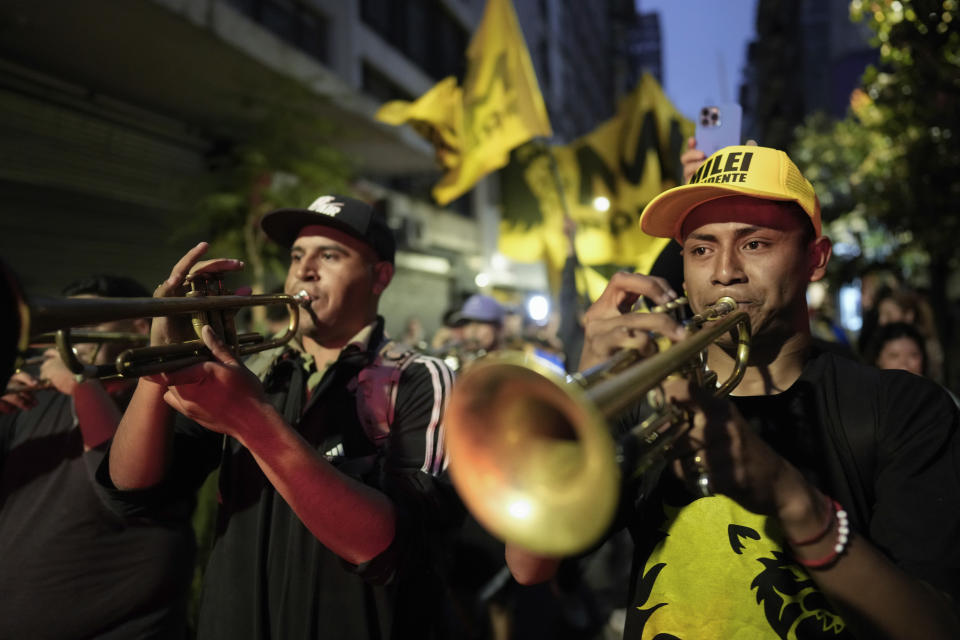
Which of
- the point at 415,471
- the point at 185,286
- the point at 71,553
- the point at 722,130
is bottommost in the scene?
the point at 71,553

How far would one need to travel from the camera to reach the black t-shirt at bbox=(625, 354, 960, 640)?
4.32 feet

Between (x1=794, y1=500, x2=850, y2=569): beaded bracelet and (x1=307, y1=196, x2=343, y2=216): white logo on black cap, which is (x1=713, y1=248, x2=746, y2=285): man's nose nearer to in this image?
(x1=794, y1=500, x2=850, y2=569): beaded bracelet

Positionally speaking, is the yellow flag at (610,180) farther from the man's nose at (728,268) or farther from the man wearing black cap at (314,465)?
the man's nose at (728,268)

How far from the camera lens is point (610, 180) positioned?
5473mm

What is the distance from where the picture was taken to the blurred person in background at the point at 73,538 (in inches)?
→ 87.9

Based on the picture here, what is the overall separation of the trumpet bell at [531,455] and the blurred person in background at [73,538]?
1.65 m

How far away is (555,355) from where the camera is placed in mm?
8258

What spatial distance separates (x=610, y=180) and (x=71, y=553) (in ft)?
15.5

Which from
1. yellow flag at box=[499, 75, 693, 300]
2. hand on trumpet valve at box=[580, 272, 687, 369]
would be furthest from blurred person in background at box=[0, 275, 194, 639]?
yellow flag at box=[499, 75, 693, 300]

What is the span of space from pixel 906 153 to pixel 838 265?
5313mm

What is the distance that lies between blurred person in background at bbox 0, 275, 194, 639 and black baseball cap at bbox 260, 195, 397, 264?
722 millimetres

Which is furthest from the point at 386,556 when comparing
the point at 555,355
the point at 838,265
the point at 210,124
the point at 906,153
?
the point at 838,265

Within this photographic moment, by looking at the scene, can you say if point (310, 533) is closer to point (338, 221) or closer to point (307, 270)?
point (307, 270)

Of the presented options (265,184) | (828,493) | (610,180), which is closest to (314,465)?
(828,493)
